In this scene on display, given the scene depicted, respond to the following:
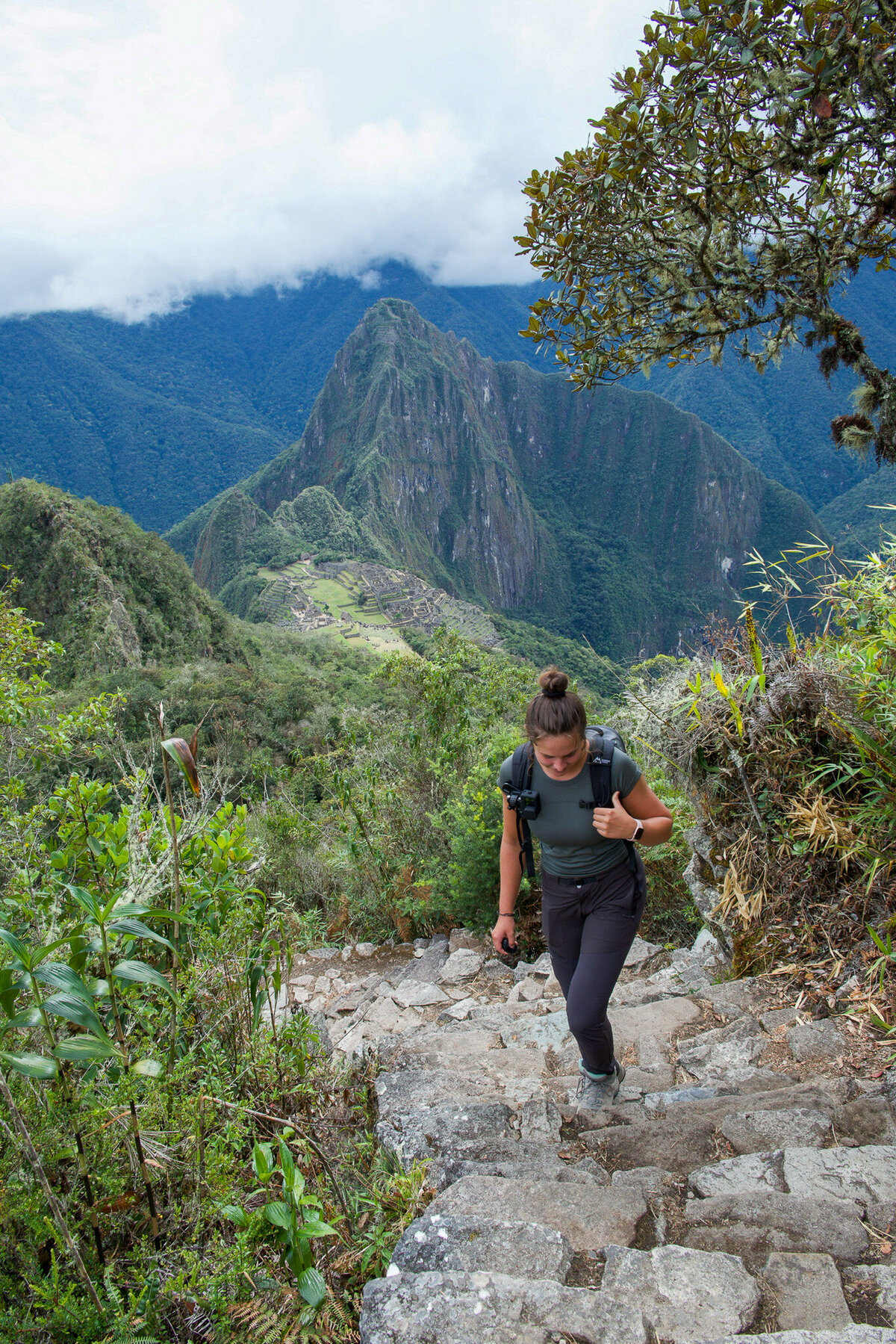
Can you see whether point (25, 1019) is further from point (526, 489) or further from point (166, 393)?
point (166, 393)

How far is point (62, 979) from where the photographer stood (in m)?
1.19

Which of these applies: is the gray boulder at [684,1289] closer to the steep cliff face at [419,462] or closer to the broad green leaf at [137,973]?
the broad green leaf at [137,973]

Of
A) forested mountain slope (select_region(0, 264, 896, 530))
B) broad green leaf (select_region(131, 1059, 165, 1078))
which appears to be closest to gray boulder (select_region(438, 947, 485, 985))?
broad green leaf (select_region(131, 1059, 165, 1078))

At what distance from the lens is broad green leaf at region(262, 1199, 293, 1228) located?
46.9 inches

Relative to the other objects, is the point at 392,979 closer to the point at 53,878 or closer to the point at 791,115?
the point at 53,878

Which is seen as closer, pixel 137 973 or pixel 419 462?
pixel 137 973

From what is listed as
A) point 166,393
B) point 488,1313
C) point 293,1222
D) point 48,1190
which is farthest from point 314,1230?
point 166,393

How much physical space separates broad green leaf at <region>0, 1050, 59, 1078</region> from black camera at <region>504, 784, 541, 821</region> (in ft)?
4.67

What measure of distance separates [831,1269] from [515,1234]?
0.60m

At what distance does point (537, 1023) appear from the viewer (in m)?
3.00

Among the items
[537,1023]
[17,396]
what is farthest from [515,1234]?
[17,396]

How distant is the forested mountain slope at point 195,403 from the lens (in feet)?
409

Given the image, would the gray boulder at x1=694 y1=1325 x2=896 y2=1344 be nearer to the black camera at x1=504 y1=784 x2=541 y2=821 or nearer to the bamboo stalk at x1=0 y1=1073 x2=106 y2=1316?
the bamboo stalk at x1=0 y1=1073 x2=106 y2=1316

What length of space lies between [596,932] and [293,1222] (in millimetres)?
1258
